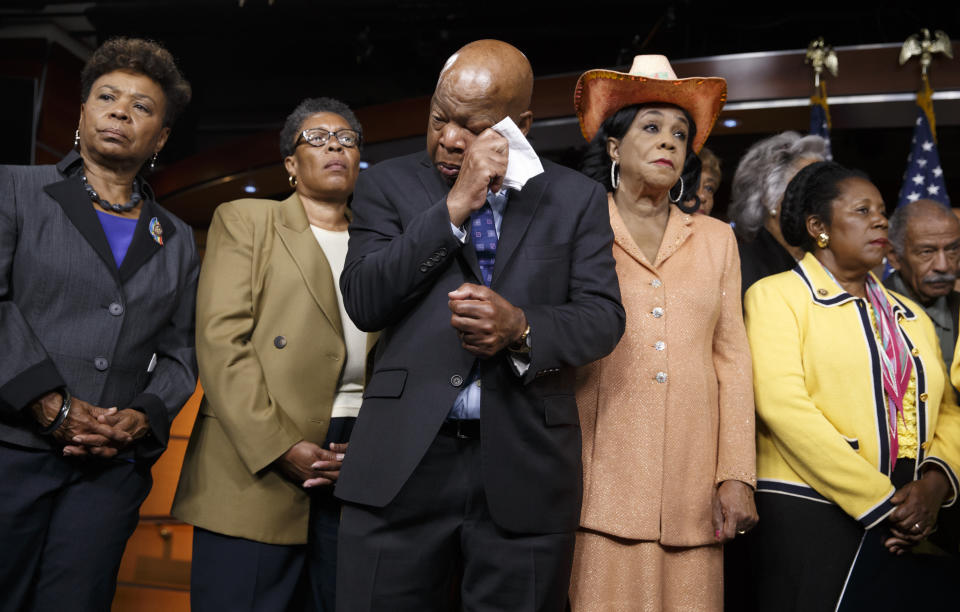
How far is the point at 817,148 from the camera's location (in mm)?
3518

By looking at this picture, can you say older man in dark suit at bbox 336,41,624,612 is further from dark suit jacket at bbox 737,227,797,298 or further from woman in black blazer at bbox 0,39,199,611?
dark suit jacket at bbox 737,227,797,298

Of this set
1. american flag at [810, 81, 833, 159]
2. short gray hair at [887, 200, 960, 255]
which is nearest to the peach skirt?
short gray hair at [887, 200, 960, 255]

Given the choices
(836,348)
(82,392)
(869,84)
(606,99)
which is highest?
(869,84)

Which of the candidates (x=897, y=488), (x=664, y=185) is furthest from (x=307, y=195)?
(x=897, y=488)

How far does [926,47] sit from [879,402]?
158 inches

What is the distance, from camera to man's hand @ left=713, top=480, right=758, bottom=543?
208 centimetres

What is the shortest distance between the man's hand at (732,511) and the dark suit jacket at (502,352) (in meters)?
0.51

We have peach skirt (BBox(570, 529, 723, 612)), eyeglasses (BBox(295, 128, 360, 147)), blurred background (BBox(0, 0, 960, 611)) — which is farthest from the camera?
blurred background (BBox(0, 0, 960, 611))

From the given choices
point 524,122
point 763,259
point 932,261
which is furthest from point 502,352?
point 932,261

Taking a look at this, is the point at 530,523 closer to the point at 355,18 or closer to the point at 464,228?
the point at 464,228

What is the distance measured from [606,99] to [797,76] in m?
4.01

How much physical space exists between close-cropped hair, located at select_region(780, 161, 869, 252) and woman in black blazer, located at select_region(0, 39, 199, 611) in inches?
73.9

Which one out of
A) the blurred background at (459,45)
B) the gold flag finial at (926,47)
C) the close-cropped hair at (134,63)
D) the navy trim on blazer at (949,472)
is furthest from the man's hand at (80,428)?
the gold flag finial at (926,47)

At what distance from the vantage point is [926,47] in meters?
5.43
